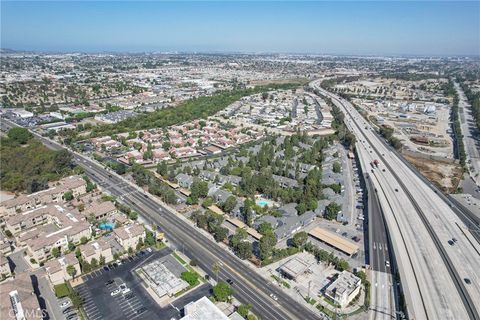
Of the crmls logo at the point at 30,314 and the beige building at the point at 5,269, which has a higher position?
the crmls logo at the point at 30,314

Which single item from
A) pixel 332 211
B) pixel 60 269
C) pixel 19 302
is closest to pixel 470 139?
pixel 332 211

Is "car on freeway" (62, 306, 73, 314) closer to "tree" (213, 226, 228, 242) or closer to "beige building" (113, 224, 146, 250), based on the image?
"beige building" (113, 224, 146, 250)

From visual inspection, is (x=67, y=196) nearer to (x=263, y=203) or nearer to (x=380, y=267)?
(x=263, y=203)

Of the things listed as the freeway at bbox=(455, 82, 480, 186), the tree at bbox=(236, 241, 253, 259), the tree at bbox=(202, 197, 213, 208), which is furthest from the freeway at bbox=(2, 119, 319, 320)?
the freeway at bbox=(455, 82, 480, 186)

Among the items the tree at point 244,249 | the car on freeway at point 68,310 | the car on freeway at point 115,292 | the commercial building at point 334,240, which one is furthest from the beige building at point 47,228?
the commercial building at point 334,240

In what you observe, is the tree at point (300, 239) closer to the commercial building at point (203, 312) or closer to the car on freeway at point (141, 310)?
the commercial building at point (203, 312)
